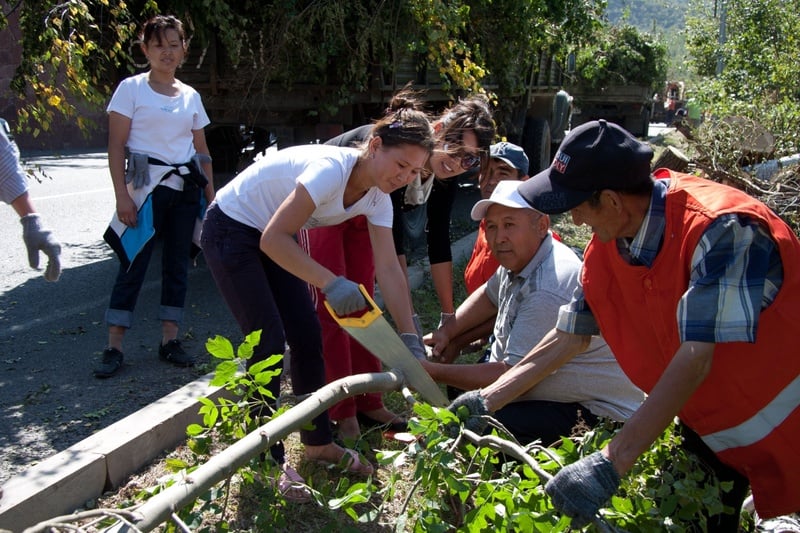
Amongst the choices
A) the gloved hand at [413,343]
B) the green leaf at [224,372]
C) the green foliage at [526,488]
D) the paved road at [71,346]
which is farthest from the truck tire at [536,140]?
the green leaf at [224,372]

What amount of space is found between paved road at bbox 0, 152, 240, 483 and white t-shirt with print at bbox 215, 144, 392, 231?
1.30m

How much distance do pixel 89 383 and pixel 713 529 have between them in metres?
3.10

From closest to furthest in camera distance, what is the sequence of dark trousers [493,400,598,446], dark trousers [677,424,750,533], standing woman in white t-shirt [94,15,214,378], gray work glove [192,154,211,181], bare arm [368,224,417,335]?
dark trousers [677,424,750,533], dark trousers [493,400,598,446], bare arm [368,224,417,335], standing woman in white t-shirt [94,15,214,378], gray work glove [192,154,211,181]

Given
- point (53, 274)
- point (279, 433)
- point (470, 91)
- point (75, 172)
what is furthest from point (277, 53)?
point (75, 172)

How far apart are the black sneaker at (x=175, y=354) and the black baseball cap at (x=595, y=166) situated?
284cm

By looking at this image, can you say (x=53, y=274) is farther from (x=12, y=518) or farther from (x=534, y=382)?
(x=534, y=382)

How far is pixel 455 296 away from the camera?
6.19 metres

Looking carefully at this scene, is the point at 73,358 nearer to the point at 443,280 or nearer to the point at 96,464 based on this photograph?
the point at 96,464

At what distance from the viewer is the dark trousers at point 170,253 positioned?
14.4 ft

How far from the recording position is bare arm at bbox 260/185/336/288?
2799 mm

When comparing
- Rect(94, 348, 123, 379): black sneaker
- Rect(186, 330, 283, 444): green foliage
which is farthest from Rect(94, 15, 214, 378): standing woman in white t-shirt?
Rect(186, 330, 283, 444): green foliage

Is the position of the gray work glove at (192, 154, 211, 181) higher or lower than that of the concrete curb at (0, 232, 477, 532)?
higher

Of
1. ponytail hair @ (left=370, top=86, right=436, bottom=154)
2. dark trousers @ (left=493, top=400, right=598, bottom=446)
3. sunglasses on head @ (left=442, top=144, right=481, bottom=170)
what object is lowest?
dark trousers @ (left=493, top=400, right=598, bottom=446)

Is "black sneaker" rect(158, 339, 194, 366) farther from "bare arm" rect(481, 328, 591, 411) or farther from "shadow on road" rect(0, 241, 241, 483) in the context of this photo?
"bare arm" rect(481, 328, 591, 411)
